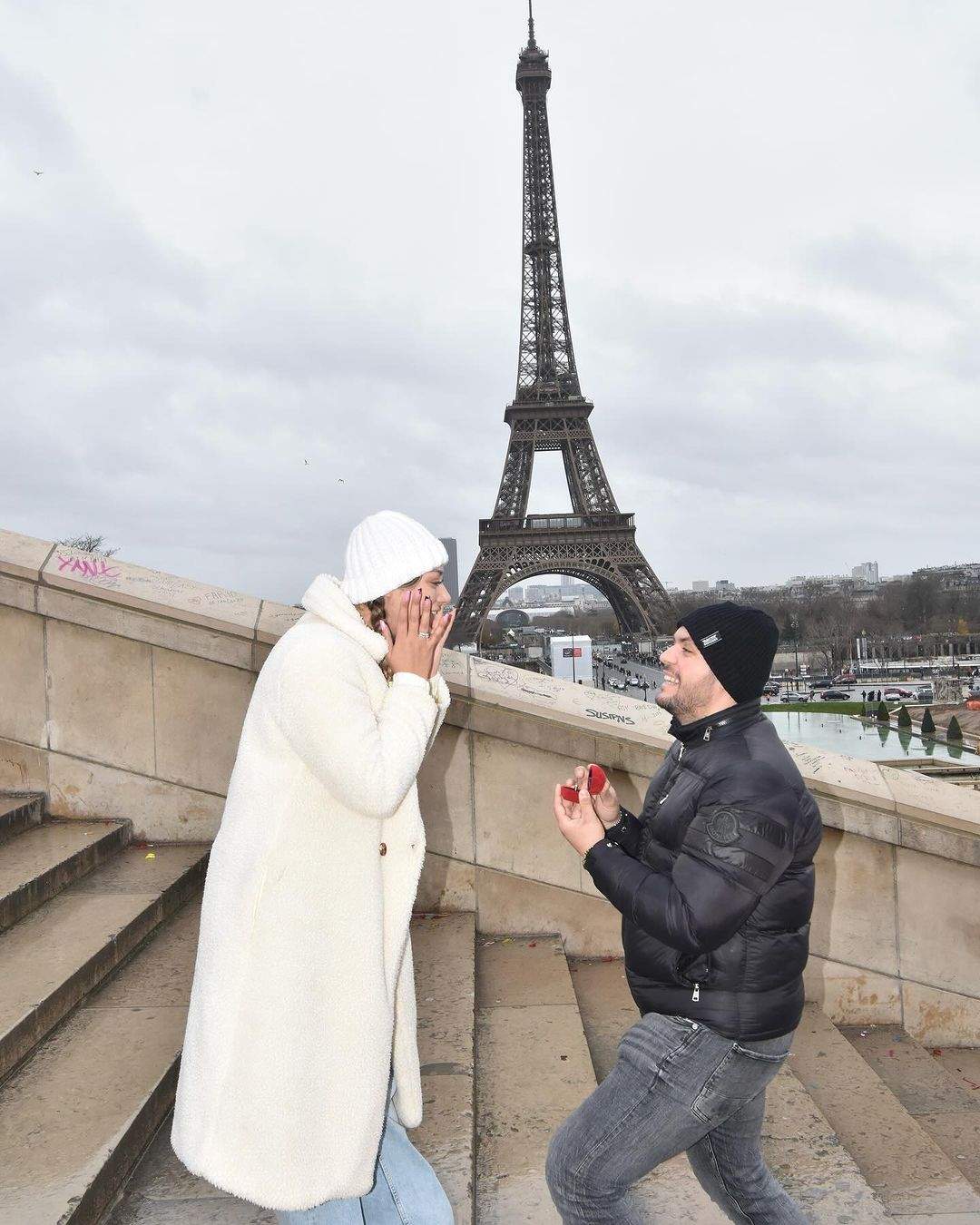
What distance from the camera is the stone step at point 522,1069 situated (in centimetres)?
268

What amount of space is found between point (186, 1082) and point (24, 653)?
11.0ft

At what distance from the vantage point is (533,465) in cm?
5041

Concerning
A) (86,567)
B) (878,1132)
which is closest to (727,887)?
(878,1132)

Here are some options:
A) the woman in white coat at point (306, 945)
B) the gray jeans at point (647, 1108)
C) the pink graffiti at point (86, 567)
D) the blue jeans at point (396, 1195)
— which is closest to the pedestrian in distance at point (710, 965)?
the gray jeans at point (647, 1108)

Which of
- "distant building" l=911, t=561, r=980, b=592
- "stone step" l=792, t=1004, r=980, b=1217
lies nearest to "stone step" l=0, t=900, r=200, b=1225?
"stone step" l=792, t=1004, r=980, b=1217

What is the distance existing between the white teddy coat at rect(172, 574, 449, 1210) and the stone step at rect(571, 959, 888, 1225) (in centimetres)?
139

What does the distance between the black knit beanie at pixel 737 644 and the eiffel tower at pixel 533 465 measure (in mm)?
40325

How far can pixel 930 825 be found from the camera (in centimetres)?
412

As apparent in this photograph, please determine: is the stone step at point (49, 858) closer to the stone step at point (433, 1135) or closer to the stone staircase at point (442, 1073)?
the stone staircase at point (442, 1073)

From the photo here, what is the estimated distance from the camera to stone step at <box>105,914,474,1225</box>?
2.39m

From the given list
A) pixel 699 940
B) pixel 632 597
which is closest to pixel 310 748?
pixel 699 940

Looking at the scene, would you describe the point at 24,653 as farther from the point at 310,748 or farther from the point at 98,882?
the point at 310,748

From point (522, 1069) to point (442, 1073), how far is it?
14.2 inches

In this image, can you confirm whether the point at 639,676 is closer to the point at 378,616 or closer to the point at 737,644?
the point at 737,644
